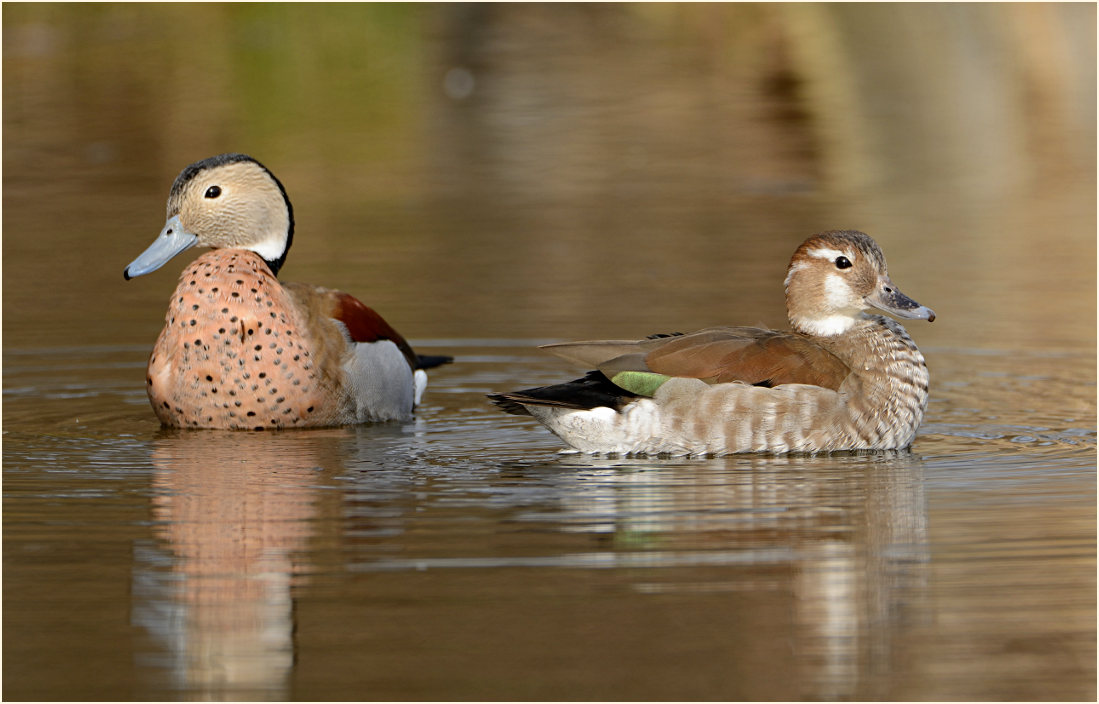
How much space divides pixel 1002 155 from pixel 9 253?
1013 cm

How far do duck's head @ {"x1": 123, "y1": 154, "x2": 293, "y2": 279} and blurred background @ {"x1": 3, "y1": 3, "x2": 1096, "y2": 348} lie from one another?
2.33m

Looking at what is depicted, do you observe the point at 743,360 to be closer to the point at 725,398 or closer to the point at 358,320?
the point at 725,398

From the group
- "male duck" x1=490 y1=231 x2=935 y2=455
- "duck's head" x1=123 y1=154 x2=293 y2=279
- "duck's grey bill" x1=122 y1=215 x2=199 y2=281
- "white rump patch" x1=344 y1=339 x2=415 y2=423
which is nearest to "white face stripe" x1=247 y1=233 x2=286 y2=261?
"duck's head" x1=123 y1=154 x2=293 y2=279

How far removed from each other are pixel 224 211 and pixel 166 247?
1.12ft

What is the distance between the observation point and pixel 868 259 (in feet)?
29.0

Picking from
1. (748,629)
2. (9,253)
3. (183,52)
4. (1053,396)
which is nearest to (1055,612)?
(748,629)

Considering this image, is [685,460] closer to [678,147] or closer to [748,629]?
[748,629]

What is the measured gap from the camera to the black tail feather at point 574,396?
8359mm

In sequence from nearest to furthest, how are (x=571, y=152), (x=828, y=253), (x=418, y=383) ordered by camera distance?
(x=828, y=253) → (x=418, y=383) → (x=571, y=152)

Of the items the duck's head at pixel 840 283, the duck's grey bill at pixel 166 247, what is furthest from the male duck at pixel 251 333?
the duck's head at pixel 840 283

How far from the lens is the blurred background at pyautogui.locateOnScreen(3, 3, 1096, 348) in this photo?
1314 centimetres

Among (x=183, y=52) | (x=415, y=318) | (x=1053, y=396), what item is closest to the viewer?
(x=1053, y=396)

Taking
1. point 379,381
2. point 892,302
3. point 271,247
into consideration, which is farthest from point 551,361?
point 892,302

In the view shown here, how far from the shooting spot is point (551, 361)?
36.4 ft
